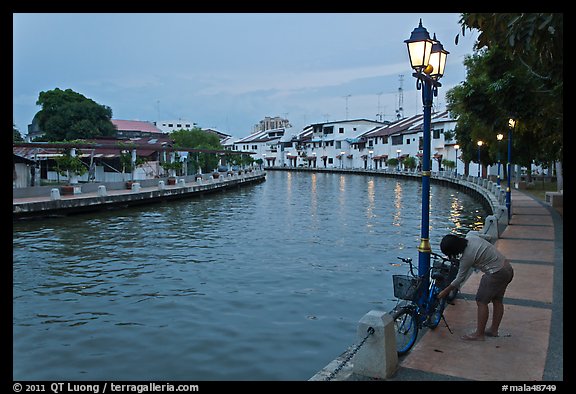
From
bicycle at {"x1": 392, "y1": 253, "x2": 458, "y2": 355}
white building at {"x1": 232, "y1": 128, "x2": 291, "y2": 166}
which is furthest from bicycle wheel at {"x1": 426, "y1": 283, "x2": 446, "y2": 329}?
white building at {"x1": 232, "y1": 128, "x2": 291, "y2": 166}

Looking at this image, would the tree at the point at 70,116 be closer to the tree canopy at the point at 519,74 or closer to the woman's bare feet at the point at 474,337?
the tree canopy at the point at 519,74

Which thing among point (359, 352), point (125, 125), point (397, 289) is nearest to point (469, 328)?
point (397, 289)

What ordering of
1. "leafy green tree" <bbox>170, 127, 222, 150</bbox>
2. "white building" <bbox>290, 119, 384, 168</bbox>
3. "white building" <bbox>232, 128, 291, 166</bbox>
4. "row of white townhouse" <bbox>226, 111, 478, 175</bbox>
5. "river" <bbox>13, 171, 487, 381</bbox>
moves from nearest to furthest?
"river" <bbox>13, 171, 487, 381</bbox> < "row of white townhouse" <bbox>226, 111, 478, 175</bbox> < "leafy green tree" <bbox>170, 127, 222, 150</bbox> < "white building" <bbox>290, 119, 384, 168</bbox> < "white building" <bbox>232, 128, 291, 166</bbox>

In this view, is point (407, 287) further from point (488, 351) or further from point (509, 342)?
point (509, 342)

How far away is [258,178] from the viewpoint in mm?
63906

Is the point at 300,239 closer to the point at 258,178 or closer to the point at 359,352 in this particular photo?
Answer: the point at 359,352

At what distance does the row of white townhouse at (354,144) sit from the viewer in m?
71.1

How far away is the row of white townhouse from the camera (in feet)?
233

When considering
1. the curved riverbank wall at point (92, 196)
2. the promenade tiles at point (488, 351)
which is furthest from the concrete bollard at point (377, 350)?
the curved riverbank wall at point (92, 196)

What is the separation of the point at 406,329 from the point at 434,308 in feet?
1.85

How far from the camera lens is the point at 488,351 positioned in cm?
622

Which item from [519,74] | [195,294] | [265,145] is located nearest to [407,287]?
[195,294]

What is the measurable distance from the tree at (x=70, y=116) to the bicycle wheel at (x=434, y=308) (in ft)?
185

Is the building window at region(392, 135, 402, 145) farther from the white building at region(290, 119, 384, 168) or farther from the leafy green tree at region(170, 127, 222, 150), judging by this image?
the leafy green tree at region(170, 127, 222, 150)
